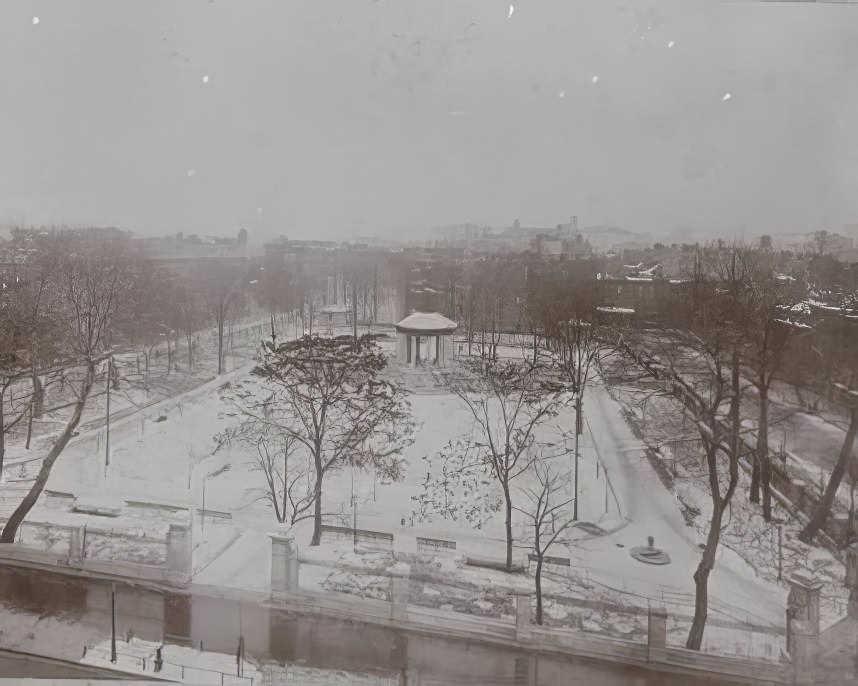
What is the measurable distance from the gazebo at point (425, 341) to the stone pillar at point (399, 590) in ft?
2.64

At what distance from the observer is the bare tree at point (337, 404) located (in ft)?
8.54

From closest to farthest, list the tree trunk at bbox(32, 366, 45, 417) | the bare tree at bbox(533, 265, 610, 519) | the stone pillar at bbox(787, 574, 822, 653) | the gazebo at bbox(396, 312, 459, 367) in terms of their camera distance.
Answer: the stone pillar at bbox(787, 574, 822, 653) → the bare tree at bbox(533, 265, 610, 519) → the gazebo at bbox(396, 312, 459, 367) → the tree trunk at bbox(32, 366, 45, 417)

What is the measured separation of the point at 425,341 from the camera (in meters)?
2.60

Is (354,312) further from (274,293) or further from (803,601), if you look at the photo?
(803,601)

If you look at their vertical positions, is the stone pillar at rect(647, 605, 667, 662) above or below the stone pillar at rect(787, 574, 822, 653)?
below

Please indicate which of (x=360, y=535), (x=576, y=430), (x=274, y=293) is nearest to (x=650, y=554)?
(x=576, y=430)

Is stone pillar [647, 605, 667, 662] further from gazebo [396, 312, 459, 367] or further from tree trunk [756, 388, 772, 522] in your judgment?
gazebo [396, 312, 459, 367]

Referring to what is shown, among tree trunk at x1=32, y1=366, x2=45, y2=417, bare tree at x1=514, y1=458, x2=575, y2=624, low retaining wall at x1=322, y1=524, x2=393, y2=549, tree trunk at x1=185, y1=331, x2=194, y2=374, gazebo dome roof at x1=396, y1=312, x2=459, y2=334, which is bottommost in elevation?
low retaining wall at x1=322, y1=524, x2=393, y2=549

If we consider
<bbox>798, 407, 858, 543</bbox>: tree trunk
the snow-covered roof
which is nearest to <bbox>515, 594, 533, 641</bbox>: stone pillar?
<bbox>798, 407, 858, 543</bbox>: tree trunk

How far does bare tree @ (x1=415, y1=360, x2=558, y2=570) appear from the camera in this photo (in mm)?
2510

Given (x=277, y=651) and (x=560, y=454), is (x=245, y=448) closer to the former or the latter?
(x=277, y=651)

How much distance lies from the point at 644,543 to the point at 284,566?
1.41 meters

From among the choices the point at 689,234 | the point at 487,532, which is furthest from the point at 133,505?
the point at 689,234

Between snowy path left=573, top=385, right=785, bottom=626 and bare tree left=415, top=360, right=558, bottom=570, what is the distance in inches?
9.1
